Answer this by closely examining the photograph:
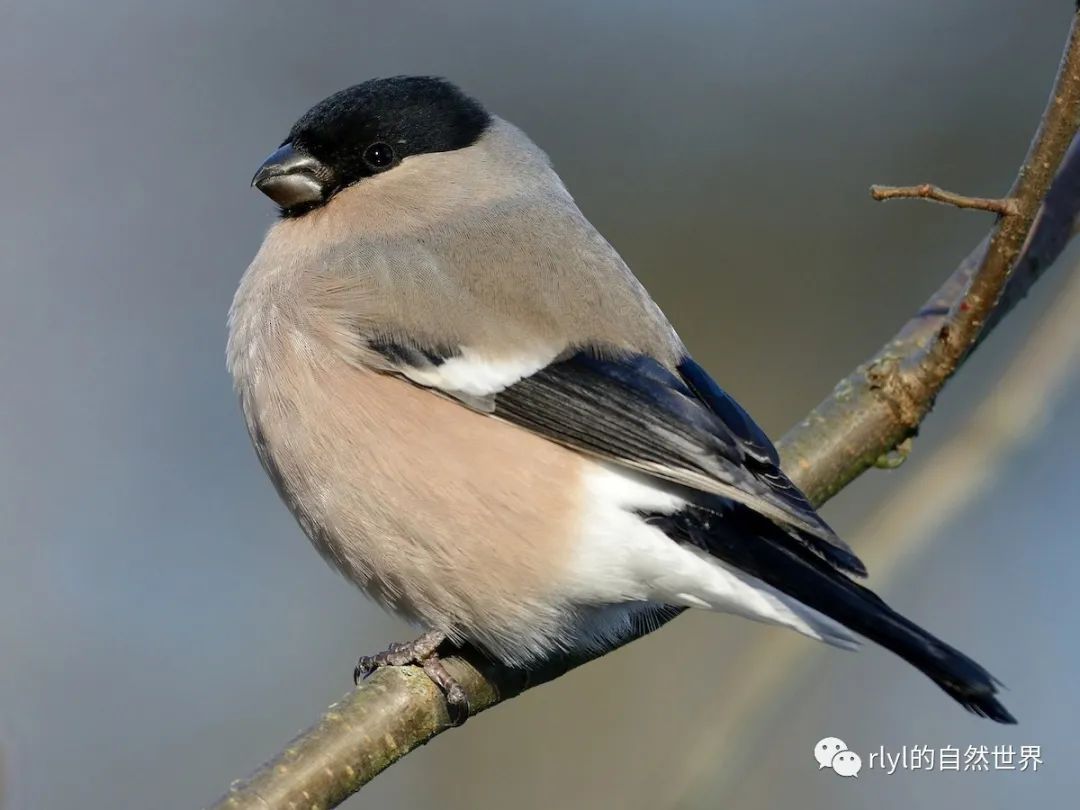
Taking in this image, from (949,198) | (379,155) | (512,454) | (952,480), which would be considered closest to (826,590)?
(952,480)

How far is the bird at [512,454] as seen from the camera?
2799mm

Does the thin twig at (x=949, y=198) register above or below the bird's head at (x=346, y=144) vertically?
below

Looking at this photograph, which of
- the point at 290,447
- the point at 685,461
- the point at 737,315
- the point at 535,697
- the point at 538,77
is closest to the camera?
the point at 685,461

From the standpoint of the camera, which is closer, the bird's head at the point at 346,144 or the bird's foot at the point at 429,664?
the bird's foot at the point at 429,664

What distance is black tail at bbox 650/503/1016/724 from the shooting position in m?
2.36

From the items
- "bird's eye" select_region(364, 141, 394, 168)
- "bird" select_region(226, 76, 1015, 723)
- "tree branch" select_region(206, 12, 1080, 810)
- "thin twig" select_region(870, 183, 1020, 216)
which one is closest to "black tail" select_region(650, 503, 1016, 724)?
"bird" select_region(226, 76, 1015, 723)

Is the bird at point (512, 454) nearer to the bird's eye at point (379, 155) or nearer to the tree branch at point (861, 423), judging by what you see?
the tree branch at point (861, 423)

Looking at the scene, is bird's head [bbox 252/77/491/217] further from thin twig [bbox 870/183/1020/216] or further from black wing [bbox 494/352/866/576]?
thin twig [bbox 870/183/1020/216]

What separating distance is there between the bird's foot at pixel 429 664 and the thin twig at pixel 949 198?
134cm

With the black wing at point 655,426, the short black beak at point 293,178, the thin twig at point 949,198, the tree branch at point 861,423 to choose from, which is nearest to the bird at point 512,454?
the black wing at point 655,426

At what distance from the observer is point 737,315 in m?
5.98

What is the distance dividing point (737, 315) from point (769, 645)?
3175 millimetres

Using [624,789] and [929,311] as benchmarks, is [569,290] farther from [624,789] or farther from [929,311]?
[624,789]

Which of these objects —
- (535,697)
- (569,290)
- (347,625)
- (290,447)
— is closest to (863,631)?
(569,290)
